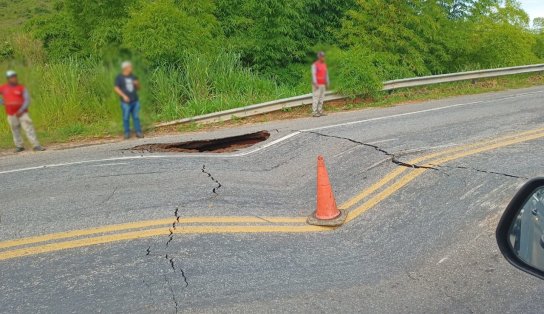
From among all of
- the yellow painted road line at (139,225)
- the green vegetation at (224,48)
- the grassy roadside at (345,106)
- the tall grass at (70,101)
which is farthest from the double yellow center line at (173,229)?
the grassy roadside at (345,106)

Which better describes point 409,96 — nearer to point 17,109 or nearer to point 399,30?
point 399,30

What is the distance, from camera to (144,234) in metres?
4.43

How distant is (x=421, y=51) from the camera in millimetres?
15539

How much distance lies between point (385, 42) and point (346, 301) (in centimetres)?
1290

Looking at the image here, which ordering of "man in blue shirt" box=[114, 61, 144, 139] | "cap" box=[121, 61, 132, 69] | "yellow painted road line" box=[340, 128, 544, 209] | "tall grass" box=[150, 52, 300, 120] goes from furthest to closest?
"tall grass" box=[150, 52, 300, 120]
"cap" box=[121, 61, 132, 69]
"man in blue shirt" box=[114, 61, 144, 139]
"yellow painted road line" box=[340, 128, 544, 209]

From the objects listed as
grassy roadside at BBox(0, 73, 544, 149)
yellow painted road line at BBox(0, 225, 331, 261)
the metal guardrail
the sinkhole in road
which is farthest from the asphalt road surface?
the metal guardrail

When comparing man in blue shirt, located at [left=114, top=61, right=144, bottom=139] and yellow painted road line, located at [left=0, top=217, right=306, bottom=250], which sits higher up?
man in blue shirt, located at [left=114, top=61, right=144, bottom=139]

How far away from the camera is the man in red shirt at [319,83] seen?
37.9 ft

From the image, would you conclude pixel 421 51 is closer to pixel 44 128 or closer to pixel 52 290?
pixel 44 128

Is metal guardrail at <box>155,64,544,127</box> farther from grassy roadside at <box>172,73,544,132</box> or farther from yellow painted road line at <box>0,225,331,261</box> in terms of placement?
yellow painted road line at <box>0,225,331,261</box>

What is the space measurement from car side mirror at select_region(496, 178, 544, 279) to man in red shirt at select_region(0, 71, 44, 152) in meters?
7.58

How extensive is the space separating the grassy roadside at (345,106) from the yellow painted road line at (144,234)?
4.65m

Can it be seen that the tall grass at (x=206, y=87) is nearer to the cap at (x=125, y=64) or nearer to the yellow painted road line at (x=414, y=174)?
the cap at (x=125, y=64)

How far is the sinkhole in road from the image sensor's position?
8.42m
